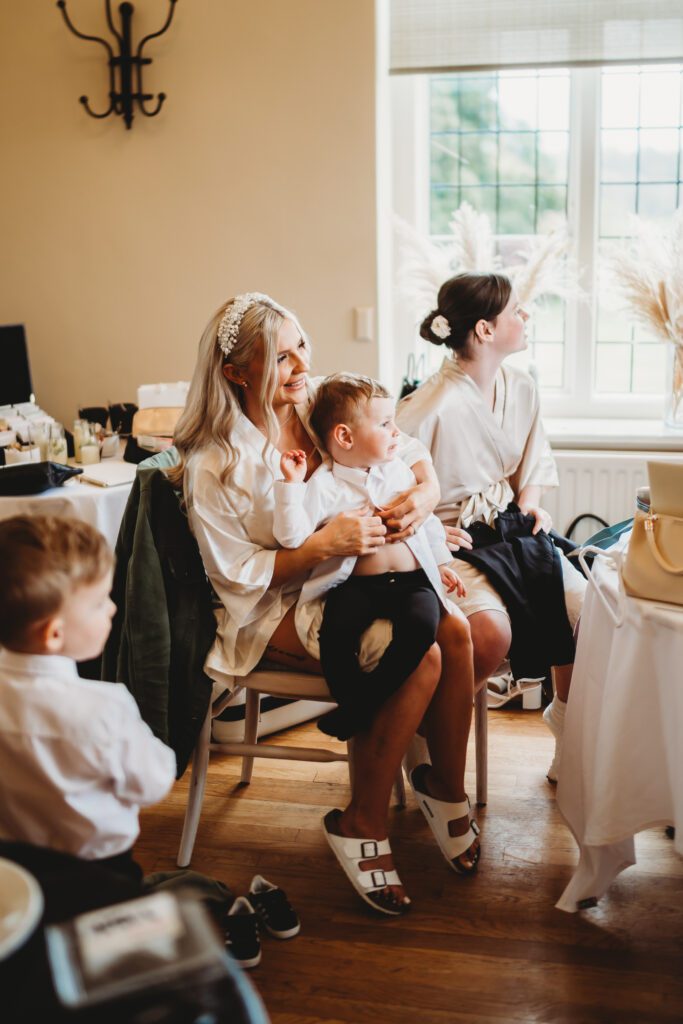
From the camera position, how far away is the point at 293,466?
2.06 m

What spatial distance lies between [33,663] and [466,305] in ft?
5.34

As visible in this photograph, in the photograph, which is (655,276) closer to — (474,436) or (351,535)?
(474,436)

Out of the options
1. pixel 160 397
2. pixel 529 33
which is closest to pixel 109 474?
pixel 160 397

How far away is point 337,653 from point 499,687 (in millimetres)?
810

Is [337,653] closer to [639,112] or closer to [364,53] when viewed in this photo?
[364,53]

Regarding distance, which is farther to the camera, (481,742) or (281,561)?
(481,742)

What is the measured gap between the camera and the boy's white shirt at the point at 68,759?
4.36ft

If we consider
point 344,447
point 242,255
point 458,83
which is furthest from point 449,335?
point 458,83

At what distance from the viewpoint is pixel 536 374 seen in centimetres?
346

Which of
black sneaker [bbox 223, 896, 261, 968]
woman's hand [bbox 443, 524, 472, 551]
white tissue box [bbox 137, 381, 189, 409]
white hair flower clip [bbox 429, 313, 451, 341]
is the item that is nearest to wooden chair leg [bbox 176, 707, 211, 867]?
black sneaker [bbox 223, 896, 261, 968]

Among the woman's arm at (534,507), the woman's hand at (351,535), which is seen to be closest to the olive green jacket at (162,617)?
the woman's hand at (351,535)

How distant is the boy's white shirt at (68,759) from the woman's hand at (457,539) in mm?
1176

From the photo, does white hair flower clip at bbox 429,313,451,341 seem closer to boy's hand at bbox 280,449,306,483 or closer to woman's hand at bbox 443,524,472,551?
woman's hand at bbox 443,524,472,551

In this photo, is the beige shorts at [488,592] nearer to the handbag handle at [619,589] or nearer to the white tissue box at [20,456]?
the handbag handle at [619,589]
